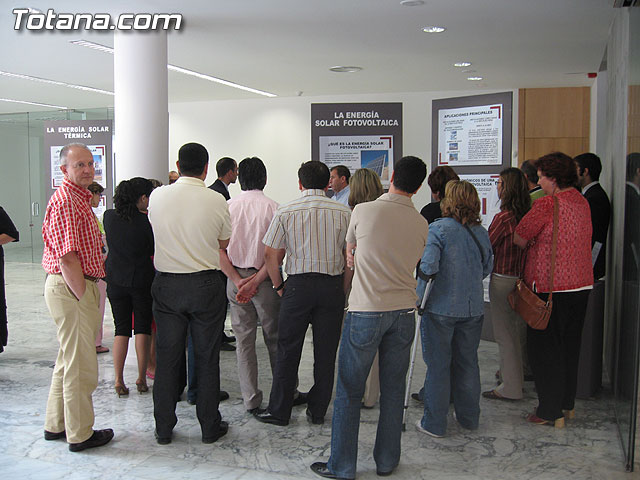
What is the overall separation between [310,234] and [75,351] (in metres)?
1.51

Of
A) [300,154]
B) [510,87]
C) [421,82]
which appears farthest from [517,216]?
[300,154]

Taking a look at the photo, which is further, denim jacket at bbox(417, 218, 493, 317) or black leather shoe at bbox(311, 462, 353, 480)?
denim jacket at bbox(417, 218, 493, 317)

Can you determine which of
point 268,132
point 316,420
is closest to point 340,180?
point 316,420

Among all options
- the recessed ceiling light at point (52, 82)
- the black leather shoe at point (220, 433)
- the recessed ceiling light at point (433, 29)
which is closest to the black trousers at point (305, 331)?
the black leather shoe at point (220, 433)

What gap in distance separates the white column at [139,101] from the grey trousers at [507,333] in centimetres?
316

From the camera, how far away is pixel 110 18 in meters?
5.97

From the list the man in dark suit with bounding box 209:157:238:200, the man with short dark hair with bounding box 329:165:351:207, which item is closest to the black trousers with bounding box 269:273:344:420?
the man in dark suit with bounding box 209:157:238:200

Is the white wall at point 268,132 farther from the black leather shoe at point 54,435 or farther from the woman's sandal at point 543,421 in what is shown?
the black leather shoe at point 54,435

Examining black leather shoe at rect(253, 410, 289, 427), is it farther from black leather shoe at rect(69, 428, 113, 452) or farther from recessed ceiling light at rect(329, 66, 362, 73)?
recessed ceiling light at rect(329, 66, 362, 73)

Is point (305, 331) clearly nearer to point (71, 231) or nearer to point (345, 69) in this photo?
point (71, 231)

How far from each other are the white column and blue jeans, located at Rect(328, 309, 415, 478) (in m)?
3.22

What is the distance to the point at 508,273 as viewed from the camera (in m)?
4.45

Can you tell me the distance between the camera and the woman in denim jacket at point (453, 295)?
149 inches

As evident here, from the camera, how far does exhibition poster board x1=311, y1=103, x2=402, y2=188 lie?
6207 millimetres
